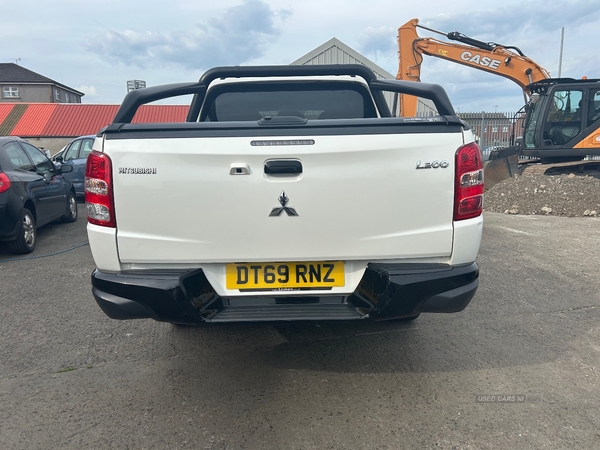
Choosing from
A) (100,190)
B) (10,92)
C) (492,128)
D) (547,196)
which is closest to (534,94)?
(547,196)

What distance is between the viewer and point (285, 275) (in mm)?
2494

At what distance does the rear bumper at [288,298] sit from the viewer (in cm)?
241

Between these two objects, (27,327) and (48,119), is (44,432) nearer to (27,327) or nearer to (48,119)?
(27,327)

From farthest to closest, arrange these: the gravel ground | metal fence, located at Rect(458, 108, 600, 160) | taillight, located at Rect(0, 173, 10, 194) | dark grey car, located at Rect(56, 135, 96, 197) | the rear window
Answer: metal fence, located at Rect(458, 108, 600, 160)
dark grey car, located at Rect(56, 135, 96, 197)
the gravel ground
taillight, located at Rect(0, 173, 10, 194)
the rear window

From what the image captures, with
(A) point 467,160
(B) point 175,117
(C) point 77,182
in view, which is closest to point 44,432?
(A) point 467,160

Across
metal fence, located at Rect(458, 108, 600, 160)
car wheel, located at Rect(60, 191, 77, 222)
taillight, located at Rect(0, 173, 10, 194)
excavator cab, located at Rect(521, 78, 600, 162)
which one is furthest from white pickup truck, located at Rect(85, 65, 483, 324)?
metal fence, located at Rect(458, 108, 600, 160)

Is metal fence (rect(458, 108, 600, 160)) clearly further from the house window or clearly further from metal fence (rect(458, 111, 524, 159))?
the house window

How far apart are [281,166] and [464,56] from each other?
13510mm

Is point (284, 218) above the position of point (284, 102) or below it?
below

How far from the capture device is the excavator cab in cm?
1236

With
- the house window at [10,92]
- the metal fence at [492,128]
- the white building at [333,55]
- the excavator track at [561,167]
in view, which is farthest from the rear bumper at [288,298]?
the house window at [10,92]

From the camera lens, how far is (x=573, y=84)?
40.6 feet

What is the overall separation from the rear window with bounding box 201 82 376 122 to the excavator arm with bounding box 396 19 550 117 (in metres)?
10.3

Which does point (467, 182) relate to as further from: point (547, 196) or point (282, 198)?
point (547, 196)
